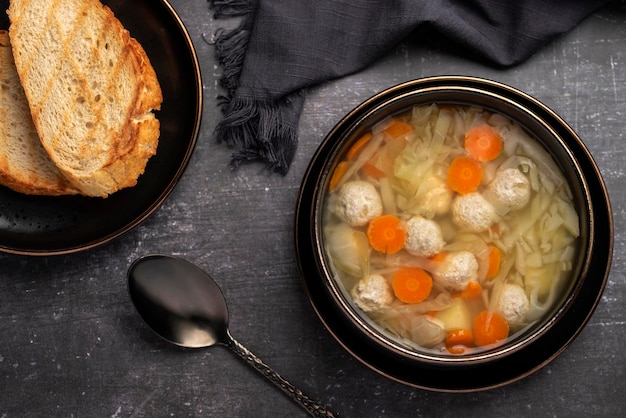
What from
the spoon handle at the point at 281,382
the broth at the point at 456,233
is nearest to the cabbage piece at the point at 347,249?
the broth at the point at 456,233

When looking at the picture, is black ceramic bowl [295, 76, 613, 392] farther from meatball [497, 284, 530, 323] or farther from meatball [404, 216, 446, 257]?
meatball [404, 216, 446, 257]

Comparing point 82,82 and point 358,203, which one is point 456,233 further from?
point 82,82

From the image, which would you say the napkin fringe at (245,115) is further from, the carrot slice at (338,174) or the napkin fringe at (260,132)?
the carrot slice at (338,174)

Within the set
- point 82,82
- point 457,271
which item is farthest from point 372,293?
point 82,82

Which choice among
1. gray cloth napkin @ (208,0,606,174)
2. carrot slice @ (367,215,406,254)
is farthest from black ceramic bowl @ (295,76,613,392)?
gray cloth napkin @ (208,0,606,174)

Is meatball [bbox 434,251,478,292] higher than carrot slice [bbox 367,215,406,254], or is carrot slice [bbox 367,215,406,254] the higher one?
carrot slice [bbox 367,215,406,254]

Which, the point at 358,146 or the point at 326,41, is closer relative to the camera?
the point at 358,146

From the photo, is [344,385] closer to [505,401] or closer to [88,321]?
[505,401]
